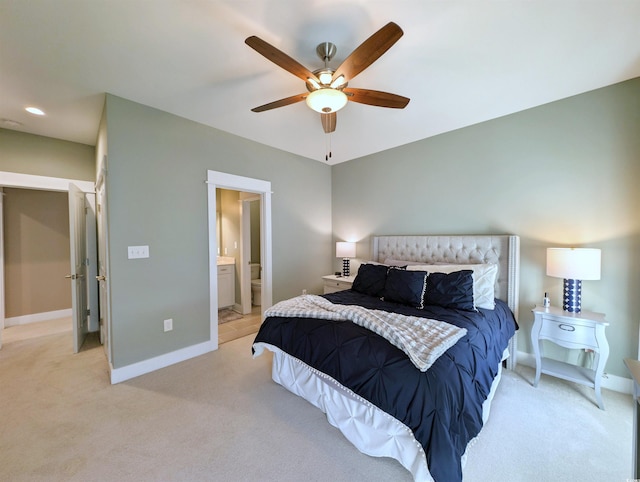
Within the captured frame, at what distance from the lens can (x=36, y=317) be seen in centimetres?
406

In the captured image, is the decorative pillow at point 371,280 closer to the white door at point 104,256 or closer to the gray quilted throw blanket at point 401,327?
the gray quilted throw blanket at point 401,327

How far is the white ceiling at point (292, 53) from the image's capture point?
152cm

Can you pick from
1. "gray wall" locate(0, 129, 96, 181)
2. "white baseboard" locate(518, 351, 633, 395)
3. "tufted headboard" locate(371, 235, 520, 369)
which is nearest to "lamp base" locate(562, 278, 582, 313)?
"tufted headboard" locate(371, 235, 520, 369)

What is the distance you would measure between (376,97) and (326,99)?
17.0 inches

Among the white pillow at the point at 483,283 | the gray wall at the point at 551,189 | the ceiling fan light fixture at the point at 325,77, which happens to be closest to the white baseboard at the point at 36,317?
the ceiling fan light fixture at the point at 325,77

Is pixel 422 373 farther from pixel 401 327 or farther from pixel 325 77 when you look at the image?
pixel 325 77

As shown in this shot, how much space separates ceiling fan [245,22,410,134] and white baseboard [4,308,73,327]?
5.23m

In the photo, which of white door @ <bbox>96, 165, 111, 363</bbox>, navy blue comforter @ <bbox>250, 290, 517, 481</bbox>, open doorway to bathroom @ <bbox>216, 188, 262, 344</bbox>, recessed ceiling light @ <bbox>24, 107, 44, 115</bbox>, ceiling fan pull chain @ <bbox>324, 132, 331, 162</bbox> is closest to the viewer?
navy blue comforter @ <bbox>250, 290, 517, 481</bbox>

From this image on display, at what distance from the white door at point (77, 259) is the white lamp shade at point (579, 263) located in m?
5.10

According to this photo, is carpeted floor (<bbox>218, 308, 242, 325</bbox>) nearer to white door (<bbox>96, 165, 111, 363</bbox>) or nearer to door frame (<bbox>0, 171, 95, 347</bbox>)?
white door (<bbox>96, 165, 111, 363</bbox>)

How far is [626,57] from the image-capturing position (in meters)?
1.94

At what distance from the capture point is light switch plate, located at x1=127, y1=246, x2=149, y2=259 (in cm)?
252

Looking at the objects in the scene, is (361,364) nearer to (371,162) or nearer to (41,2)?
(41,2)

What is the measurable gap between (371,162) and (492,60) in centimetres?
224
